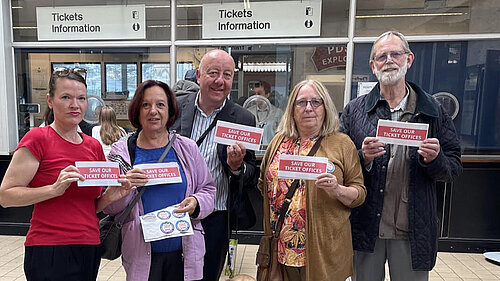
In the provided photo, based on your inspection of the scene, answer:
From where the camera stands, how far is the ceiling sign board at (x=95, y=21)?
470cm

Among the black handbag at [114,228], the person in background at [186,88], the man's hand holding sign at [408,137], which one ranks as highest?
the person in background at [186,88]

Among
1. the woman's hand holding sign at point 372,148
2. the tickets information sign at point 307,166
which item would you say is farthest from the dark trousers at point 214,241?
the woman's hand holding sign at point 372,148

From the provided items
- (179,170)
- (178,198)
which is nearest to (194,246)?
(178,198)

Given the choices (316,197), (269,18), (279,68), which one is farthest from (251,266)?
(269,18)

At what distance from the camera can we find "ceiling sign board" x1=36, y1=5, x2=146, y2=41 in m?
4.70

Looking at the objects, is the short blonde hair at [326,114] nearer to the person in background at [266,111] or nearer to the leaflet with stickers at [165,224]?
the leaflet with stickers at [165,224]

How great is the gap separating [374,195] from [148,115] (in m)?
1.36

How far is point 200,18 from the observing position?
466cm

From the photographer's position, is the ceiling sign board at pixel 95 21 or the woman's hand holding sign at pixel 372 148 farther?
the ceiling sign board at pixel 95 21

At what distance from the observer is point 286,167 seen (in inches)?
65.3

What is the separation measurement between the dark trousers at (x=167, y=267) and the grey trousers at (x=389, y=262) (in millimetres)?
1139

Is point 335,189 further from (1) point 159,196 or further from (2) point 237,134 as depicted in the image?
(1) point 159,196

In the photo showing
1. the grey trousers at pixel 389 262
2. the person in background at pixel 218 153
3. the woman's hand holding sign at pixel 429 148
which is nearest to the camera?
the woman's hand holding sign at pixel 429 148

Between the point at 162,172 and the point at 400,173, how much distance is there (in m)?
1.35
